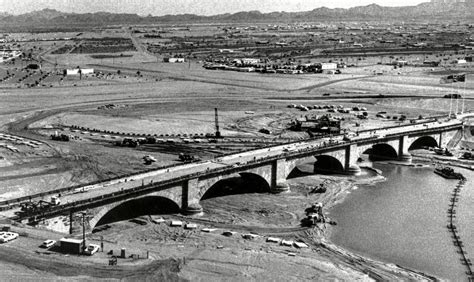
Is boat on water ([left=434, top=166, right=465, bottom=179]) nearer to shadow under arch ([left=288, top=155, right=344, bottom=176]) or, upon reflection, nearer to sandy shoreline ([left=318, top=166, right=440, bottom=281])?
shadow under arch ([left=288, top=155, right=344, bottom=176])

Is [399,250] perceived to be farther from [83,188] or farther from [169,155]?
[169,155]

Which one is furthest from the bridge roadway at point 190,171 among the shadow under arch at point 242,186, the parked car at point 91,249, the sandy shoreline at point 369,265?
the sandy shoreline at point 369,265

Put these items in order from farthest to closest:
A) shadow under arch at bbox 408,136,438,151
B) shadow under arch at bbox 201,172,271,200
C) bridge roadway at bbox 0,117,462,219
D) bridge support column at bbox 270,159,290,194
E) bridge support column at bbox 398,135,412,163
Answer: shadow under arch at bbox 408,136,438,151
bridge support column at bbox 398,135,412,163
bridge support column at bbox 270,159,290,194
shadow under arch at bbox 201,172,271,200
bridge roadway at bbox 0,117,462,219

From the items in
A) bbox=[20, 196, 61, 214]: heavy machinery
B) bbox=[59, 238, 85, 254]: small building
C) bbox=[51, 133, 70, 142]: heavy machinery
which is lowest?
bbox=[51, 133, 70, 142]: heavy machinery

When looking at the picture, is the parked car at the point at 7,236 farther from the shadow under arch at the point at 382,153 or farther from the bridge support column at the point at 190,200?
the shadow under arch at the point at 382,153

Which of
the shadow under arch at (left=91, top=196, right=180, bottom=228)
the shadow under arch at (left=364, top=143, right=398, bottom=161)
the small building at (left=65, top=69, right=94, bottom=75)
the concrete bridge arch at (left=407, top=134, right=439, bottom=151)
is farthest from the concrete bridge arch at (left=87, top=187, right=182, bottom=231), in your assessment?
the small building at (left=65, top=69, right=94, bottom=75)

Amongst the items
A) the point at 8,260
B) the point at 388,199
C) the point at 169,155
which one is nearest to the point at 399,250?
the point at 388,199
